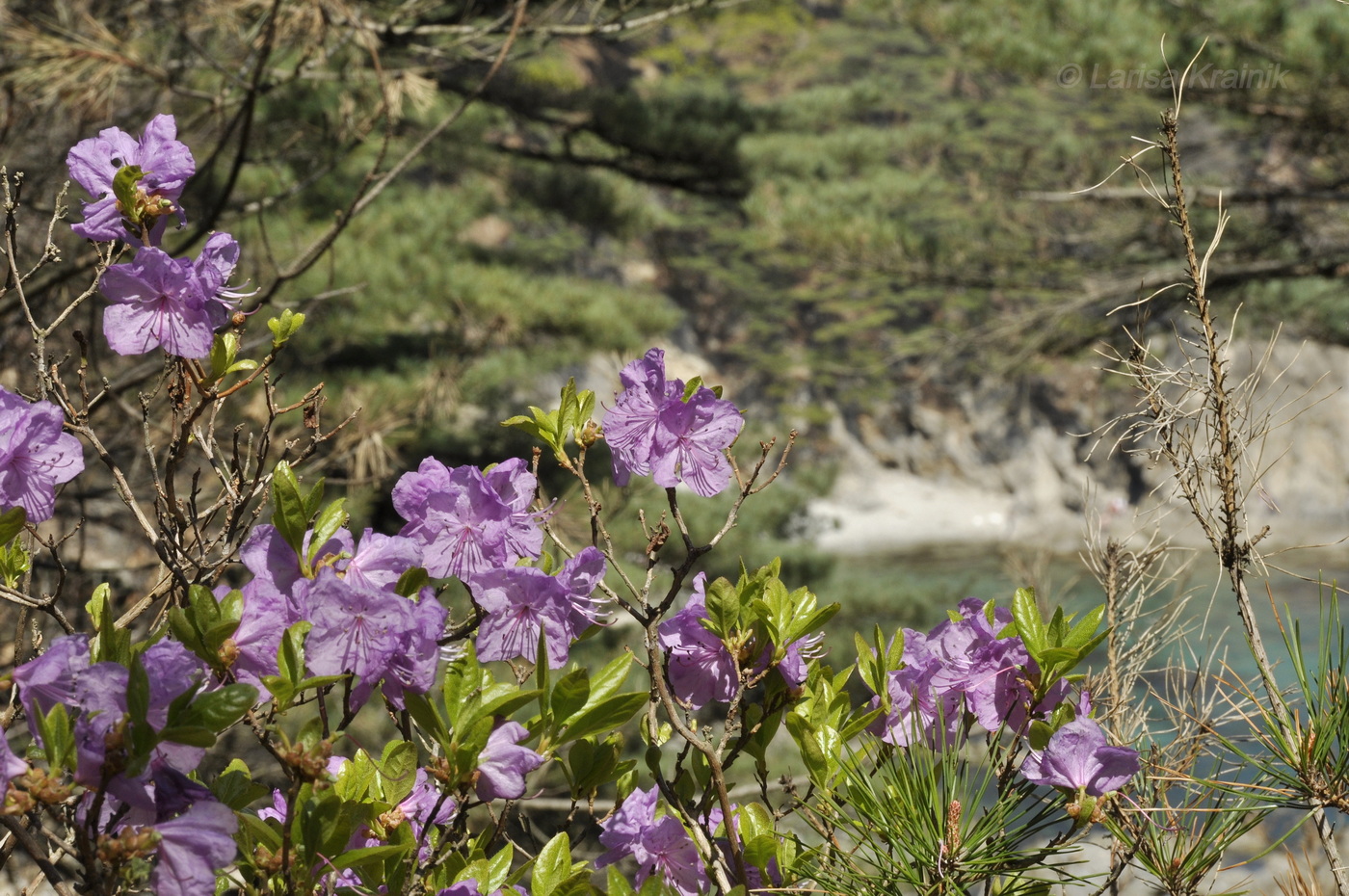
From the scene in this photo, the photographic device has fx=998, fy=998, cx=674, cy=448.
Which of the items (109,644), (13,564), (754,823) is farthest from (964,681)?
(13,564)

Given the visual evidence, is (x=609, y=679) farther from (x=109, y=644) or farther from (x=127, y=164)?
(x=127, y=164)

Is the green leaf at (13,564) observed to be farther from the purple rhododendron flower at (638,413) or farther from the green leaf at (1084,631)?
the green leaf at (1084,631)

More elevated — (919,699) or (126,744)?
(126,744)

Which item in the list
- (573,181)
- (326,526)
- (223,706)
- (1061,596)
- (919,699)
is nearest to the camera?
(223,706)

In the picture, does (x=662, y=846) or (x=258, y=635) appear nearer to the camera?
(x=258, y=635)

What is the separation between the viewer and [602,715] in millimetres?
509

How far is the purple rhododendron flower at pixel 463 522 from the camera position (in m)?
0.54

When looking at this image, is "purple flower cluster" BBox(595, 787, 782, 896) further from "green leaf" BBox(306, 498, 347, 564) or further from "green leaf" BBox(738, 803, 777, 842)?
"green leaf" BBox(306, 498, 347, 564)

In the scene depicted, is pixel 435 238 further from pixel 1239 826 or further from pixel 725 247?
pixel 725 247

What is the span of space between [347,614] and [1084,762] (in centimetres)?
39

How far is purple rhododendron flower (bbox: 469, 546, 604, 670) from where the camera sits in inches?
20.8

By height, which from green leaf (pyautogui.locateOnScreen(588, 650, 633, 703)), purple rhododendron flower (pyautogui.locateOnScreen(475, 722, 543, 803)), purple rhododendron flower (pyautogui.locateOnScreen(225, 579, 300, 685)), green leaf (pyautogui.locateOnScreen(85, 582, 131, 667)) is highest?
green leaf (pyautogui.locateOnScreen(85, 582, 131, 667))

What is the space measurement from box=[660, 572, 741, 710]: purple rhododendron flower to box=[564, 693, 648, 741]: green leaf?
0.29 ft

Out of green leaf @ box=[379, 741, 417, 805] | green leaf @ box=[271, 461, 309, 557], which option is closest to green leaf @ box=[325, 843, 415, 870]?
green leaf @ box=[379, 741, 417, 805]
